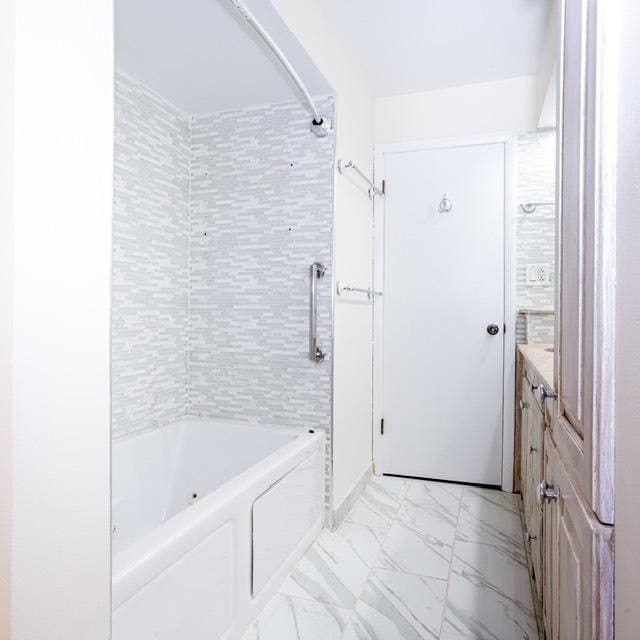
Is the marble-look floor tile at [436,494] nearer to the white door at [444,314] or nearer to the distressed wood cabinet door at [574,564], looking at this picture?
the white door at [444,314]

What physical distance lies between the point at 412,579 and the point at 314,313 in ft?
3.88

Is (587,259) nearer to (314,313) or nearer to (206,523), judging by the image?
(206,523)

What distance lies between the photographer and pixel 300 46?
193 cm

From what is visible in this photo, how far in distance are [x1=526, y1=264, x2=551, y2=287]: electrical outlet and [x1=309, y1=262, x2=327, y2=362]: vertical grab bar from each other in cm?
131

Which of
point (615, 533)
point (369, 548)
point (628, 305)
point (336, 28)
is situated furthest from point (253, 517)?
point (336, 28)

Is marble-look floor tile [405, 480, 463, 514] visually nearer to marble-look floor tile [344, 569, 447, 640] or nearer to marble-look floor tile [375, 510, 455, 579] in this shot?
marble-look floor tile [375, 510, 455, 579]

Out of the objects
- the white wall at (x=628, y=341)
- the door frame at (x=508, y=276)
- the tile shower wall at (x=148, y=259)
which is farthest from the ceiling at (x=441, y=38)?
the white wall at (x=628, y=341)

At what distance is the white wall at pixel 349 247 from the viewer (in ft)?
7.23

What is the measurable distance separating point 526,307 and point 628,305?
237cm

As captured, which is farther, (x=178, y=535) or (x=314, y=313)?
(x=314, y=313)

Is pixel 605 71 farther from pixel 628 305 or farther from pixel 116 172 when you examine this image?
pixel 116 172

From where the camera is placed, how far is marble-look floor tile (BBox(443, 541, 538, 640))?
1645 mm

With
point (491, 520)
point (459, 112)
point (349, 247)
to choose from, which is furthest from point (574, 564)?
point (459, 112)

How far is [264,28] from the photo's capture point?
1818 mm
